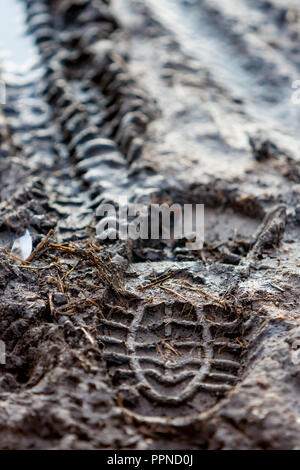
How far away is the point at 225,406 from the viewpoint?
47.4 inches

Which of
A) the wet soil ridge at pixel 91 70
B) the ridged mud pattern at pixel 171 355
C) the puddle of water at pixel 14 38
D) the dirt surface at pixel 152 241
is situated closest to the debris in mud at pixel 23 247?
the dirt surface at pixel 152 241

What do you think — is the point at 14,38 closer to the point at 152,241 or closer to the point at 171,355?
the point at 152,241

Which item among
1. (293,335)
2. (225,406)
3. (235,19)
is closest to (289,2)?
(235,19)

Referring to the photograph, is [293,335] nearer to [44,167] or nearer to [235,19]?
[44,167]

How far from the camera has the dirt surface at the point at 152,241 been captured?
1230mm

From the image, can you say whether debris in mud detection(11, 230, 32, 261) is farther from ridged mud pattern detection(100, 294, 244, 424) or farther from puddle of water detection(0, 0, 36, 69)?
puddle of water detection(0, 0, 36, 69)

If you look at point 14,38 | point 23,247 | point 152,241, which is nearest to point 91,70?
point 14,38

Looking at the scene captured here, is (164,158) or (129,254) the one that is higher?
(164,158)

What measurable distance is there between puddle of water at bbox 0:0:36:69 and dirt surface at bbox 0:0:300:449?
109mm

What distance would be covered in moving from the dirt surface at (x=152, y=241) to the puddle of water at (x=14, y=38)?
11 cm

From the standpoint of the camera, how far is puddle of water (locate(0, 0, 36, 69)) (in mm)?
3357

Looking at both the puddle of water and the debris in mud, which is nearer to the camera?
the debris in mud

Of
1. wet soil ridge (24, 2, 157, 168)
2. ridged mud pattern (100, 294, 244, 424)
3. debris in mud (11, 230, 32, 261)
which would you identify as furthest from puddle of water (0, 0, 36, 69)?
ridged mud pattern (100, 294, 244, 424)

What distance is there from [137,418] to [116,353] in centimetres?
24
